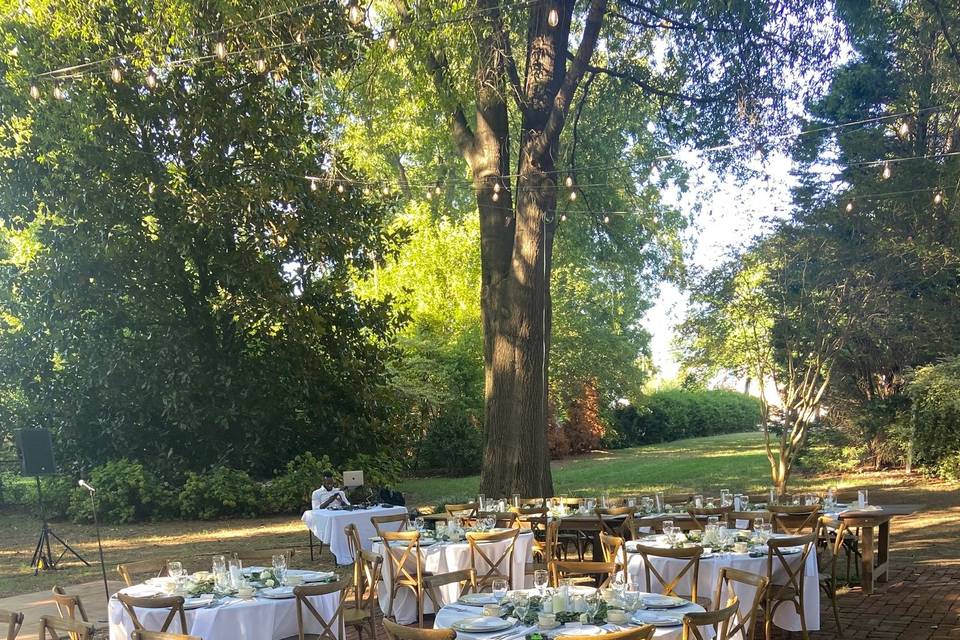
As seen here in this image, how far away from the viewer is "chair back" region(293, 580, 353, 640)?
5.79m

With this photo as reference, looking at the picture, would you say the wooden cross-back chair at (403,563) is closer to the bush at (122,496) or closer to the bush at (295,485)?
the bush at (295,485)

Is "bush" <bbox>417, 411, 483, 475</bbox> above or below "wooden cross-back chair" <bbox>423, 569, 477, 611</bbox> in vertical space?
above

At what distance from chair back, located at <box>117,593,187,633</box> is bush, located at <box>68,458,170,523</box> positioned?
13516 millimetres

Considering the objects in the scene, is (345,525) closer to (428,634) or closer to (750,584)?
(750,584)

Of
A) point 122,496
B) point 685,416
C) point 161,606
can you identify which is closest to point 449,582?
point 161,606

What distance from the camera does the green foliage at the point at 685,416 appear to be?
37719mm

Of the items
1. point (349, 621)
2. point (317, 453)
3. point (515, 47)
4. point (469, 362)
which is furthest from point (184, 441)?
point (349, 621)

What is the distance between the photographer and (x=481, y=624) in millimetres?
4766

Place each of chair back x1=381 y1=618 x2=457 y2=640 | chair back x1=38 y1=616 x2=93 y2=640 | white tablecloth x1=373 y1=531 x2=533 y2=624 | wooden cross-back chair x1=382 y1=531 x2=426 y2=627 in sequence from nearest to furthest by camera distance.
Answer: chair back x1=381 y1=618 x2=457 y2=640 < chair back x1=38 y1=616 x2=93 y2=640 < wooden cross-back chair x1=382 y1=531 x2=426 y2=627 < white tablecloth x1=373 y1=531 x2=533 y2=624

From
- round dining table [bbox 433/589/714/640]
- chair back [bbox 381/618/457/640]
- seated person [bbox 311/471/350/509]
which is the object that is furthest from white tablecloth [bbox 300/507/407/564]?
chair back [bbox 381/618/457/640]

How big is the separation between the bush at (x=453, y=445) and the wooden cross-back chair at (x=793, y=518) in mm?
17331

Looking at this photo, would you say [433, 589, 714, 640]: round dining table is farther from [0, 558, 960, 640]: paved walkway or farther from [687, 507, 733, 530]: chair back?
[687, 507, 733, 530]: chair back

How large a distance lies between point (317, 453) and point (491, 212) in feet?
29.6

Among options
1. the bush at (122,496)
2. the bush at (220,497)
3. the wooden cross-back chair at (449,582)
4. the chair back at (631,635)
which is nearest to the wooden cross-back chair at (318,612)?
the wooden cross-back chair at (449,582)
